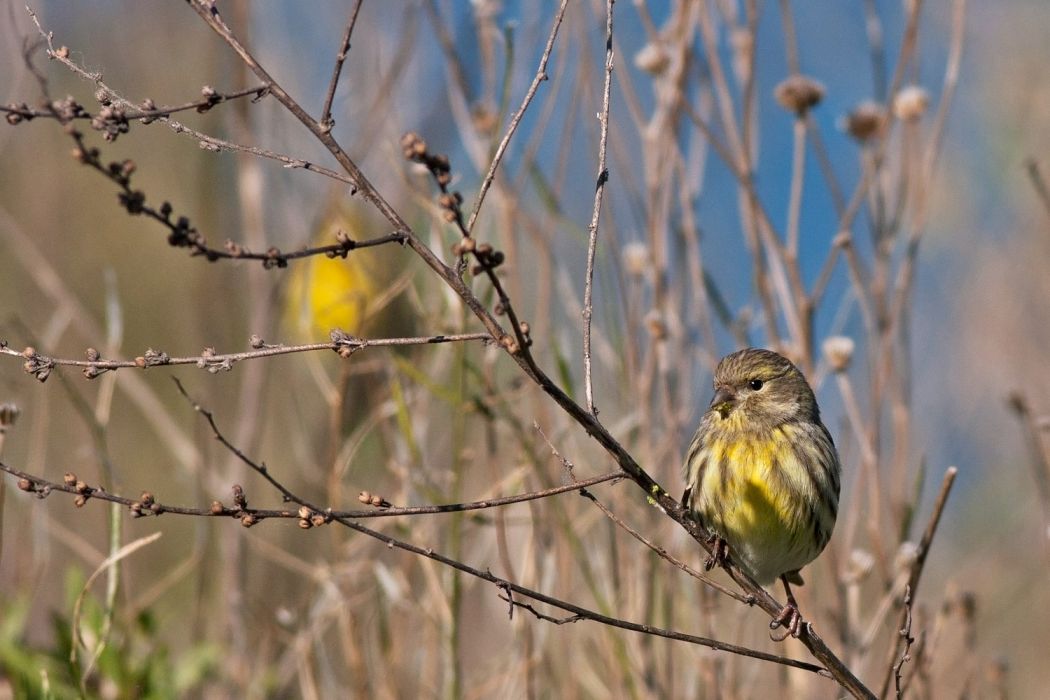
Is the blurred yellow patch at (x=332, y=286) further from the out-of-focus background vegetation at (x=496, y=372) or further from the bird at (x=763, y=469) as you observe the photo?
the bird at (x=763, y=469)

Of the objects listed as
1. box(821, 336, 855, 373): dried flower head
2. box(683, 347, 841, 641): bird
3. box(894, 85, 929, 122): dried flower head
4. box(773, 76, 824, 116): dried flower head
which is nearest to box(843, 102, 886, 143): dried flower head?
box(894, 85, 929, 122): dried flower head

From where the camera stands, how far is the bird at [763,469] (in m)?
2.47

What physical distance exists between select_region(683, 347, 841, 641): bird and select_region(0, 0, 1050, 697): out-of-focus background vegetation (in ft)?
0.61

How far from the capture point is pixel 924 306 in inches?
215

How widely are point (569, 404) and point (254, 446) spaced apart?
2.37 m

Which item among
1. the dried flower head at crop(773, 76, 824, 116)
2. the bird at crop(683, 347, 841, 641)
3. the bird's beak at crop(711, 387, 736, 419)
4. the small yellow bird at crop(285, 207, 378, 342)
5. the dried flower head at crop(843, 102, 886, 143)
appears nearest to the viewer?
the bird at crop(683, 347, 841, 641)

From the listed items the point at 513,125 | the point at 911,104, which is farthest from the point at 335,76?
the point at 911,104

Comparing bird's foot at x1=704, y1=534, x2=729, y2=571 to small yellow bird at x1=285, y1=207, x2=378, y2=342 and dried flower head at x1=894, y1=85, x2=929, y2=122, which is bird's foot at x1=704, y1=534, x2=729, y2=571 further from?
dried flower head at x1=894, y1=85, x2=929, y2=122

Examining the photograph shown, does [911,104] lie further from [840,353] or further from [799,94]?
[840,353]

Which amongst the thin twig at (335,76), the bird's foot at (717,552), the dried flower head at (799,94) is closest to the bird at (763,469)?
the bird's foot at (717,552)

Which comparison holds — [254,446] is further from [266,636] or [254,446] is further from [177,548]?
[177,548]

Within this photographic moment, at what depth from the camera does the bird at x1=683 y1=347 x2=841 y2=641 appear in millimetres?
2475

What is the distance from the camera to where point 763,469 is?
248 cm

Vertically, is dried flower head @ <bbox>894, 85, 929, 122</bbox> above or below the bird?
above
